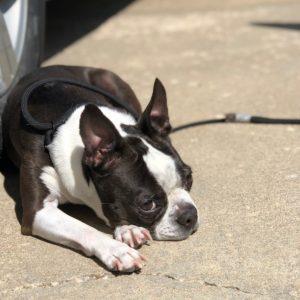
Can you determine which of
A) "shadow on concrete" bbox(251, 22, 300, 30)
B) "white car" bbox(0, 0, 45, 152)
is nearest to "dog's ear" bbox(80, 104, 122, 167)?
"white car" bbox(0, 0, 45, 152)

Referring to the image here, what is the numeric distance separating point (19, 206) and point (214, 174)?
4.33 ft

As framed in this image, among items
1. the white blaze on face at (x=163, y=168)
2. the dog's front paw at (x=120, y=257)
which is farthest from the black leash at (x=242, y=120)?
the dog's front paw at (x=120, y=257)

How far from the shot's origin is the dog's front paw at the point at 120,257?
3.37 metres

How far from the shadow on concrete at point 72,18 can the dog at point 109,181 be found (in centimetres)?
377

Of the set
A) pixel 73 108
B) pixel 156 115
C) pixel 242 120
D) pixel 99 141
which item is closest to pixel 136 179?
pixel 99 141

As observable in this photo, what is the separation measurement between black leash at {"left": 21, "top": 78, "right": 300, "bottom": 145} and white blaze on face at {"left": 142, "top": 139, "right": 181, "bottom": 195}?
0.71 metres

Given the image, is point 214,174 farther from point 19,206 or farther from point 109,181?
point 19,206

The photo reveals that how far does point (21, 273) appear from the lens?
350cm

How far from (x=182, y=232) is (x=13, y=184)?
1474 mm

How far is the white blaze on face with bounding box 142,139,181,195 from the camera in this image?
11.6ft

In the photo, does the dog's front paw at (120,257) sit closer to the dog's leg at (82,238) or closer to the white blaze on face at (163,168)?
the dog's leg at (82,238)

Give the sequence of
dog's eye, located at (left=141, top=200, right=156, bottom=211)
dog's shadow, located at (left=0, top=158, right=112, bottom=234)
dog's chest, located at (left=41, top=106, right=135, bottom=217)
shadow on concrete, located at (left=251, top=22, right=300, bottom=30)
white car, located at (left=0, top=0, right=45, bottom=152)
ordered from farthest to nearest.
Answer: shadow on concrete, located at (left=251, top=22, right=300, bottom=30) → white car, located at (left=0, top=0, right=45, bottom=152) → dog's shadow, located at (left=0, top=158, right=112, bottom=234) → dog's chest, located at (left=41, top=106, right=135, bottom=217) → dog's eye, located at (left=141, top=200, right=156, bottom=211)

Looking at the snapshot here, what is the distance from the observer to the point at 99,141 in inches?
142

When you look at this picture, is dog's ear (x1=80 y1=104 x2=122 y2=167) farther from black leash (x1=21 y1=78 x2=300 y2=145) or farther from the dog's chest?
black leash (x1=21 y1=78 x2=300 y2=145)
